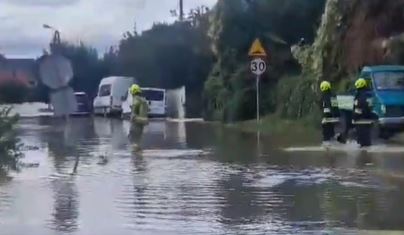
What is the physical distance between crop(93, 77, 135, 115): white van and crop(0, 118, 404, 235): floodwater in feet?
118

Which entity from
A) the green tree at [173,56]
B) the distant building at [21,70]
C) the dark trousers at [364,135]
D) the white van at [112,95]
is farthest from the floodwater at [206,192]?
the distant building at [21,70]

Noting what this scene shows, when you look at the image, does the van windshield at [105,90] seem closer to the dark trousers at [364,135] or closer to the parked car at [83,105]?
the parked car at [83,105]

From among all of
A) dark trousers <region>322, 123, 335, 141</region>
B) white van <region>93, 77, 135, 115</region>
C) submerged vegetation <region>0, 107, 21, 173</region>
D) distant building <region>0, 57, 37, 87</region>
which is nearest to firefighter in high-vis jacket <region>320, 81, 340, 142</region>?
dark trousers <region>322, 123, 335, 141</region>

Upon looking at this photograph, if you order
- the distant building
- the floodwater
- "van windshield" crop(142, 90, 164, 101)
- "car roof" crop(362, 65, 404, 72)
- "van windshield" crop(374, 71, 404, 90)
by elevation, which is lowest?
the floodwater

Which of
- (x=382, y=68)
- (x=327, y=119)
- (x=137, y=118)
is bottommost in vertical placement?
(x=327, y=119)

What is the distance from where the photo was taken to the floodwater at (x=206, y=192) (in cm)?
1359

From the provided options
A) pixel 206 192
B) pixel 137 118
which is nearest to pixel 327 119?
pixel 137 118

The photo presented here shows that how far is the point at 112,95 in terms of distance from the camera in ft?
209

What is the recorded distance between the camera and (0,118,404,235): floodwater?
44.6 feet

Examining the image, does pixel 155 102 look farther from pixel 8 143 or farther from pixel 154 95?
pixel 8 143

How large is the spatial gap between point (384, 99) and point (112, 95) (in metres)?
36.5

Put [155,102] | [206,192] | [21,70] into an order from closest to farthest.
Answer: [206,192] → [155,102] → [21,70]

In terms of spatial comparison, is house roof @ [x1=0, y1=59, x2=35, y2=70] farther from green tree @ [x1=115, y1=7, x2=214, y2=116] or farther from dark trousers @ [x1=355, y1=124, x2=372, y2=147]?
dark trousers @ [x1=355, y1=124, x2=372, y2=147]

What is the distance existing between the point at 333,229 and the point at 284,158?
35.0 feet
